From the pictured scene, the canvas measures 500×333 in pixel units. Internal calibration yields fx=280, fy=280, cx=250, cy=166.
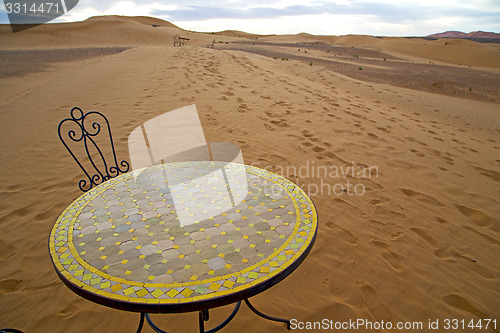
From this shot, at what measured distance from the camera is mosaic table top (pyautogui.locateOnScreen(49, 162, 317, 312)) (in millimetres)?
1298

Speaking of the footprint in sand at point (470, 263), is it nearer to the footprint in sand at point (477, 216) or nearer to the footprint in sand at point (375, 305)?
the footprint in sand at point (477, 216)

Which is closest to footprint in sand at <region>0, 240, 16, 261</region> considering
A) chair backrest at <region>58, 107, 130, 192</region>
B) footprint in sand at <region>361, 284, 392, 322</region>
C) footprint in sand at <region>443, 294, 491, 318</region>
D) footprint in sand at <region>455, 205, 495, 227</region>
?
chair backrest at <region>58, 107, 130, 192</region>

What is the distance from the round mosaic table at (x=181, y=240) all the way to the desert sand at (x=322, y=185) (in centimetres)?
92

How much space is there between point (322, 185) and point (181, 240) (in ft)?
9.20

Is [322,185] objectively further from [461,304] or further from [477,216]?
[461,304]

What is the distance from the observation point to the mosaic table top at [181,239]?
51.1 inches

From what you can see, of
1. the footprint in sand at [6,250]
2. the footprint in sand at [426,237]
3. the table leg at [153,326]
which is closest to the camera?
the table leg at [153,326]

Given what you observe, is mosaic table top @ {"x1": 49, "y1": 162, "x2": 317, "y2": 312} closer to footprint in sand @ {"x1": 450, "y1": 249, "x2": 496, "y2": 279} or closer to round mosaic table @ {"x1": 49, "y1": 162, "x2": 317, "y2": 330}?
round mosaic table @ {"x1": 49, "y1": 162, "x2": 317, "y2": 330}

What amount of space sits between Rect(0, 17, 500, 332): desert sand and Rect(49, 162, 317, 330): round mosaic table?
36.2 inches

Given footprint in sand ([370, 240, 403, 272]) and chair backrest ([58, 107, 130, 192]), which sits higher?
chair backrest ([58, 107, 130, 192])

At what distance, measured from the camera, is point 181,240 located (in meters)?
1.60

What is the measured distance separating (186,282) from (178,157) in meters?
3.79

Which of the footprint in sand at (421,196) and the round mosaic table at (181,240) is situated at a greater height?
the round mosaic table at (181,240)

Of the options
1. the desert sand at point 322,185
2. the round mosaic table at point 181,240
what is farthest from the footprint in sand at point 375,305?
the round mosaic table at point 181,240
